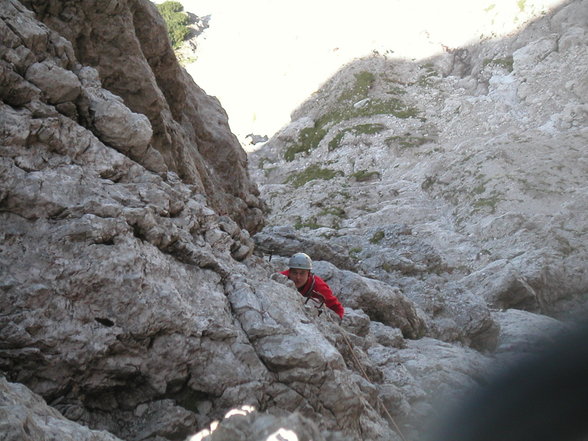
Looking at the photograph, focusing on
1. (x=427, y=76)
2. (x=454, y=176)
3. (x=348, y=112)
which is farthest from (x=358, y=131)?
(x=454, y=176)

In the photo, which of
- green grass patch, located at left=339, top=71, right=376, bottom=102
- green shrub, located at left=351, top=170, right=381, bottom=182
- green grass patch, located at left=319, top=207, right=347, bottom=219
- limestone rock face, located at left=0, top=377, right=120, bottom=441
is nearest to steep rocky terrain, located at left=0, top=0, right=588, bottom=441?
limestone rock face, located at left=0, top=377, right=120, bottom=441

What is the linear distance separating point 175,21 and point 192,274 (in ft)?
211

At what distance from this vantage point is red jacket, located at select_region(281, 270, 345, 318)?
10883 mm

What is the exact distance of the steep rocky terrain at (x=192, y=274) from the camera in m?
6.57

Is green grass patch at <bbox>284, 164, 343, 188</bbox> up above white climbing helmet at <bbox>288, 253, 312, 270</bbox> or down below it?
above

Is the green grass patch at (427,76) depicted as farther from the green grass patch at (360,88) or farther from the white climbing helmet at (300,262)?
the white climbing helmet at (300,262)

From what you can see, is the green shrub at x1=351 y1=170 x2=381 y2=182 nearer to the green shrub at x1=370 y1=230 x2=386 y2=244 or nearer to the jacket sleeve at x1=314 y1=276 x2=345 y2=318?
the green shrub at x1=370 y1=230 x2=386 y2=244

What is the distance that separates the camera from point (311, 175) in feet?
114

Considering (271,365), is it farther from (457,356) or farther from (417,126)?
(417,126)

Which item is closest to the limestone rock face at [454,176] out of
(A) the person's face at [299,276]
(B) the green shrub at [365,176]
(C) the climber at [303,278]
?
(B) the green shrub at [365,176]

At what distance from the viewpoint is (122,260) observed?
7.28m

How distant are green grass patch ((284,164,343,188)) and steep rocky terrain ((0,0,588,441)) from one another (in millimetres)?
8904

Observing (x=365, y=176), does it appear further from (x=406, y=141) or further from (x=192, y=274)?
(x=192, y=274)

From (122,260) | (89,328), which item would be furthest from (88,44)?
(89,328)
